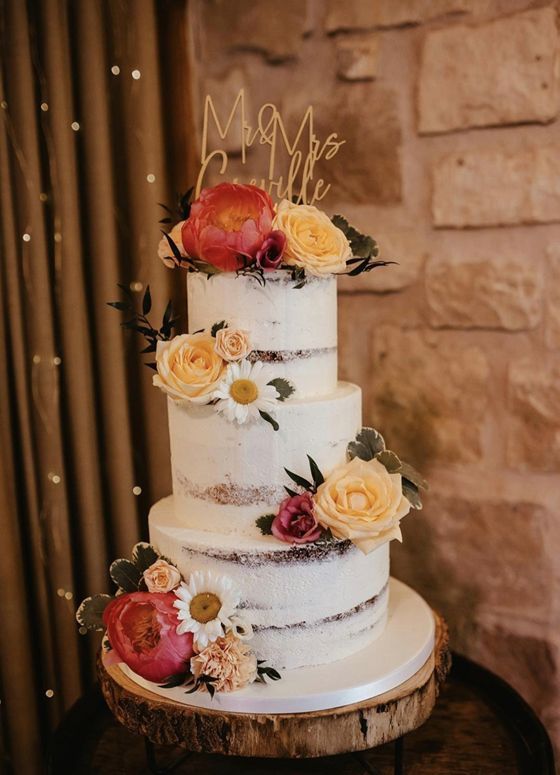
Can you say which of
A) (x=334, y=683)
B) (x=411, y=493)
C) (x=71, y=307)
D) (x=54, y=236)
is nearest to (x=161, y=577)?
(x=334, y=683)

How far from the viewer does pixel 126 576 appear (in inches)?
41.6

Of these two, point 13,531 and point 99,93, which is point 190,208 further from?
point 13,531

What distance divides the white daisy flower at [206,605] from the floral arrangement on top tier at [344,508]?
103mm

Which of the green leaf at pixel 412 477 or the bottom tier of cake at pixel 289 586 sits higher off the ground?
the green leaf at pixel 412 477

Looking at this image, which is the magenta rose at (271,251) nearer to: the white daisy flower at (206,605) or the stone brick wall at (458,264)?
the white daisy flower at (206,605)

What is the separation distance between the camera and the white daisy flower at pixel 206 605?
93 centimetres

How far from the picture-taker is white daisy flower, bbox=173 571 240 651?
3.06ft

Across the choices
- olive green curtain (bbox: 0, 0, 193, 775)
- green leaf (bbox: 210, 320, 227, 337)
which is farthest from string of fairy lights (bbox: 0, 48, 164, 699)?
green leaf (bbox: 210, 320, 227, 337)

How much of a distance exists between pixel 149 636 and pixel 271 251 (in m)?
0.59

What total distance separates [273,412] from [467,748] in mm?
697

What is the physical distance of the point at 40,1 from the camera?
A: 132cm

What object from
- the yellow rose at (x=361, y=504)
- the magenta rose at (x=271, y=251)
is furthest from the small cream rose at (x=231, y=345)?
the yellow rose at (x=361, y=504)

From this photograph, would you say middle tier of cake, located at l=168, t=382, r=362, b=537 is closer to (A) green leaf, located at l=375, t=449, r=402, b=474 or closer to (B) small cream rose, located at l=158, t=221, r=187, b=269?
(A) green leaf, located at l=375, t=449, r=402, b=474

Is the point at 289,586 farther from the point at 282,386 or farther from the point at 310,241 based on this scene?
the point at 310,241
